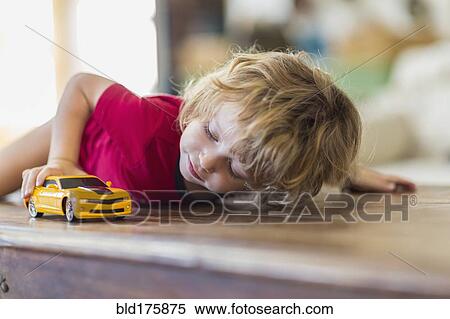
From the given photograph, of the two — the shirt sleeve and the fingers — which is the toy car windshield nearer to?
the fingers

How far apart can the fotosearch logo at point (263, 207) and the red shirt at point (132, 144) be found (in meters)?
0.03

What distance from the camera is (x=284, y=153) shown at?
71 cm

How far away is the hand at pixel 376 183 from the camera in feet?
3.19

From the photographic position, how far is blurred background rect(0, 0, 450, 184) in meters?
1.69

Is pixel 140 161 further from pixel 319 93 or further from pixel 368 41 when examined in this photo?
pixel 368 41

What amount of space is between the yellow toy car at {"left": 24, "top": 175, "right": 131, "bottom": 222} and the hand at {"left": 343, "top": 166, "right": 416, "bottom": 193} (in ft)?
1.51

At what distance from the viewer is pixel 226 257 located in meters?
0.45

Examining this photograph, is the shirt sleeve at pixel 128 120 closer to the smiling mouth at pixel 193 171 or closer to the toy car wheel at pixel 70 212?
the smiling mouth at pixel 193 171
